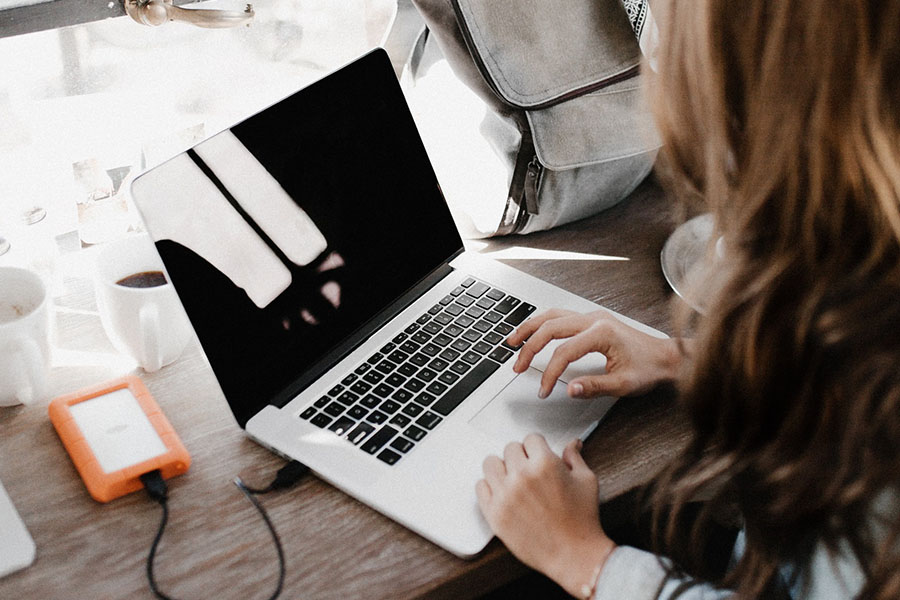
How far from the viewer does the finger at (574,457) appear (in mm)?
686

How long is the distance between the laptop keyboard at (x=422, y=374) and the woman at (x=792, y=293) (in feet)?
0.44

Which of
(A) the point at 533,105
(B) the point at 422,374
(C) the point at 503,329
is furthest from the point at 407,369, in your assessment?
(A) the point at 533,105

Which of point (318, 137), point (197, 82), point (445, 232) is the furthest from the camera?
point (197, 82)

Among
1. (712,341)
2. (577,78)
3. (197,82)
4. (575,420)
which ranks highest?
(197,82)

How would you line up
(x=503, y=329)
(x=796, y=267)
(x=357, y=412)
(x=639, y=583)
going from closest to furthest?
(x=796, y=267), (x=639, y=583), (x=357, y=412), (x=503, y=329)

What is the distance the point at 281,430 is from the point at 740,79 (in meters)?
0.47

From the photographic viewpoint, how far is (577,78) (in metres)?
0.93

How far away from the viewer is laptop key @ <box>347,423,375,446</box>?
71cm

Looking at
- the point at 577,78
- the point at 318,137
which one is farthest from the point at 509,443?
the point at 577,78

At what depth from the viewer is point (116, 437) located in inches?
27.8

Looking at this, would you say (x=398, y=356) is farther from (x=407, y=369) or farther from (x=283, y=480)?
(x=283, y=480)

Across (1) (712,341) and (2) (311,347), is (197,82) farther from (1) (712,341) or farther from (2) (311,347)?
(1) (712,341)

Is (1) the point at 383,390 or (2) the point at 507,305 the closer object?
(1) the point at 383,390

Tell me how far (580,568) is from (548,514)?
0.05 meters
